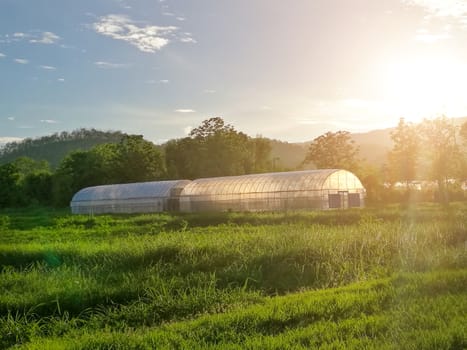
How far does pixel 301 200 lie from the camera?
1406 inches

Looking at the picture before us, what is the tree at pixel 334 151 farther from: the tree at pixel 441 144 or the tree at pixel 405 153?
the tree at pixel 441 144

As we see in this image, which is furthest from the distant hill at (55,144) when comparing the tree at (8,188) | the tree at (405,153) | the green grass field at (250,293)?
the green grass field at (250,293)

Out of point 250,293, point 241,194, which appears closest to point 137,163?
point 241,194

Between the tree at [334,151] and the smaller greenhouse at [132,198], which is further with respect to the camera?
the tree at [334,151]

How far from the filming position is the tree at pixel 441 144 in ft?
149

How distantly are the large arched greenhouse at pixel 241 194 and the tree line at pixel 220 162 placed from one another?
8.69 m

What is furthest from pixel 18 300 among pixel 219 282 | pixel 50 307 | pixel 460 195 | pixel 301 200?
pixel 460 195

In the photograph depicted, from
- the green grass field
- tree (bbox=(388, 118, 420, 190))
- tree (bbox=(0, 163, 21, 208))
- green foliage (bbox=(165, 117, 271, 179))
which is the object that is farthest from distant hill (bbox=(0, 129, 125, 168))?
the green grass field

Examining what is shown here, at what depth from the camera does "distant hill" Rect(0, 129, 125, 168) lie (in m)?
175

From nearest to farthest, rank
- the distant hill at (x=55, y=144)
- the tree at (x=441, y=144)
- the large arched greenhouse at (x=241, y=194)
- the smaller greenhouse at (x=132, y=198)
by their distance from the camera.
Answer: the large arched greenhouse at (x=241, y=194) < the smaller greenhouse at (x=132, y=198) < the tree at (x=441, y=144) < the distant hill at (x=55, y=144)

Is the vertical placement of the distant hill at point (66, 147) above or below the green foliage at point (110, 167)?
above

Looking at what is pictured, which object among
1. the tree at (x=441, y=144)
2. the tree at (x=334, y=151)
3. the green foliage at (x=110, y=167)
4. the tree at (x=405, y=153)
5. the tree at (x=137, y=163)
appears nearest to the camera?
the tree at (x=441, y=144)

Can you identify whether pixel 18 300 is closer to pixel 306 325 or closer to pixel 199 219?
pixel 306 325

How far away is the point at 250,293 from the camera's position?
9328 millimetres
